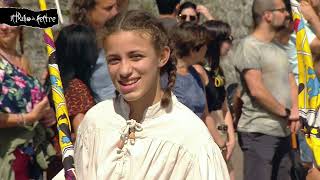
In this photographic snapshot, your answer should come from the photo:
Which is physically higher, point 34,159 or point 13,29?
point 13,29

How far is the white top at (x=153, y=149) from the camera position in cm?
360

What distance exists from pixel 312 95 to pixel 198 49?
1154mm

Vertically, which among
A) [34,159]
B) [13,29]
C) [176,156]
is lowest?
[34,159]

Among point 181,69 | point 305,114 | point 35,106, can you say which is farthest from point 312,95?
point 35,106

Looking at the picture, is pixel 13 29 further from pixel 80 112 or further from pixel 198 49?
pixel 198 49

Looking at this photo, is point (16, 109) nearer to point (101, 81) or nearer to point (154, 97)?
point (101, 81)

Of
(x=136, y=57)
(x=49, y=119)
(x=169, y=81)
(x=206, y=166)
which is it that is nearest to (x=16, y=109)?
(x=49, y=119)

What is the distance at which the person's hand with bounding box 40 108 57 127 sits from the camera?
17.2 ft

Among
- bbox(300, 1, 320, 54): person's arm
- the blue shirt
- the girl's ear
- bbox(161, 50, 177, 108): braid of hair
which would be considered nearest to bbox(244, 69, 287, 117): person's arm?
bbox(300, 1, 320, 54): person's arm

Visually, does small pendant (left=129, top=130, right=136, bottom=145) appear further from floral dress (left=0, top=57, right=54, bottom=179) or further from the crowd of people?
floral dress (left=0, top=57, right=54, bottom=179)

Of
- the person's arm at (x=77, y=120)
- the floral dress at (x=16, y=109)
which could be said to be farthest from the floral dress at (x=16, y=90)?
the person's arm at (x=77, y=120)

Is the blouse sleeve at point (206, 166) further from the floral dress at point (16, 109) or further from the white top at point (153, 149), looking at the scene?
the floral dress at point (16, 109)

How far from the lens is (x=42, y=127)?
17.5ft

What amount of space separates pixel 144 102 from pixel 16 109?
159cm
